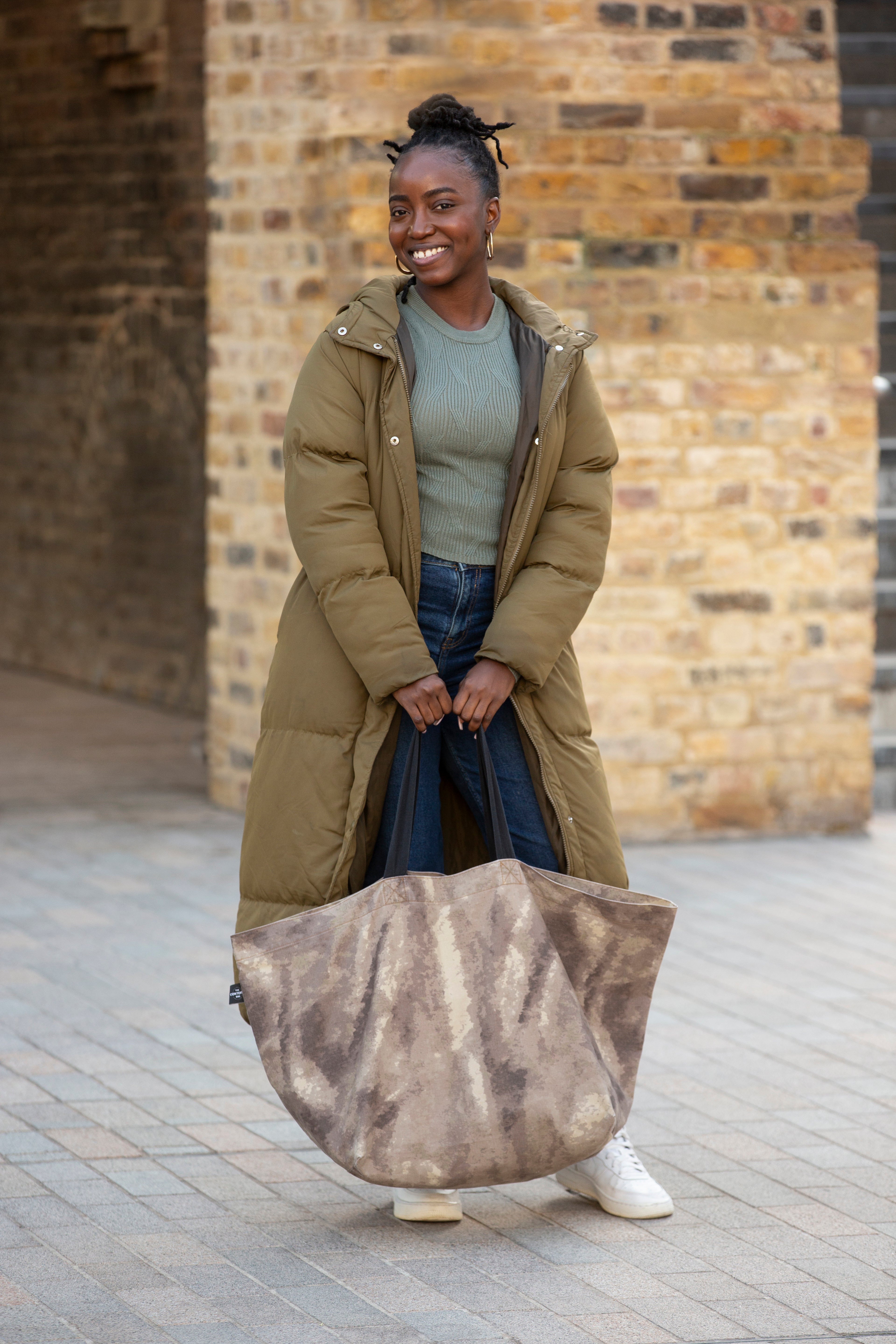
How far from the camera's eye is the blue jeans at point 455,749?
3.71m

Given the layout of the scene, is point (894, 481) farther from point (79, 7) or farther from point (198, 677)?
point (79, 7)

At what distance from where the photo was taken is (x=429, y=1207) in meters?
3.75

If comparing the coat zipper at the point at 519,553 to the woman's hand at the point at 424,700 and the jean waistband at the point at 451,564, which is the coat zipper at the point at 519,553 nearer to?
the jean waistband at the point at 451,564

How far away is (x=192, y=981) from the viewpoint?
215 inches

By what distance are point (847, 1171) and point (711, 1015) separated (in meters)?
1.15

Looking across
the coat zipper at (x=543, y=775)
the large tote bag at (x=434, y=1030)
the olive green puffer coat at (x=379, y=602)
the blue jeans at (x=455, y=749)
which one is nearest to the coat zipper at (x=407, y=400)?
the olive green puffer coat at (x=379, y=602)

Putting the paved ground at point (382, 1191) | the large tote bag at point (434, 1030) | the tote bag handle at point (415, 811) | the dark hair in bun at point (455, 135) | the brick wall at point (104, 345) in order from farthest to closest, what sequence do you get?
the brick wall at point (104, 345), the dark hair in bun at point (455, 135), the tote bag handle at point (415, 811), the large tote bag at point (434, 1030), the paved ground at point (382, 1191)

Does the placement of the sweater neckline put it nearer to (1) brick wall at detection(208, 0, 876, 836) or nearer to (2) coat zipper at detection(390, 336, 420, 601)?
(2) coat zipper at detection(390, 336, 420, 601)

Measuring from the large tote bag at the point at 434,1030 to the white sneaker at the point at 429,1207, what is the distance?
0.27 meters

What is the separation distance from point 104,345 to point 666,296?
428 centimetres

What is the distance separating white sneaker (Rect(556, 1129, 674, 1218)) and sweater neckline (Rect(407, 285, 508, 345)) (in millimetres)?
1468

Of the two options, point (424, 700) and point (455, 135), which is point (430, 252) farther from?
point (424, 700)

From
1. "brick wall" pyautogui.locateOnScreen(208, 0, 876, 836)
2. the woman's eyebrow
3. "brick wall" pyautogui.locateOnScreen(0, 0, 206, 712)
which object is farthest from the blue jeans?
"brick wall" pyautogui.locateOnScreen(0, 0, 206, 712)

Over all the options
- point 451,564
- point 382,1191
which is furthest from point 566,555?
point 382,1191
